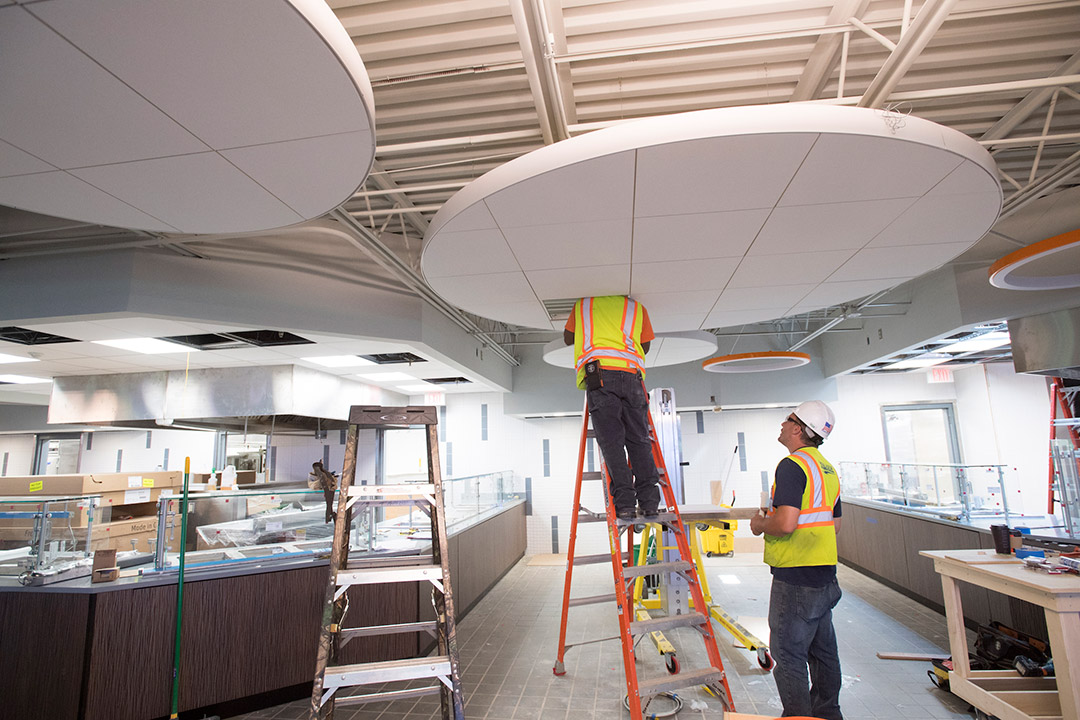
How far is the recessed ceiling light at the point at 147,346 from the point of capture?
16.5ft

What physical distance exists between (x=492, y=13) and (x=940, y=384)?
1062cm

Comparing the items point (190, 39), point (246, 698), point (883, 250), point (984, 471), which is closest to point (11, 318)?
point (246, 698)

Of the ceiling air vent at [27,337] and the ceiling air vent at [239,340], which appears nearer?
the ceiling air vent at [27,337]

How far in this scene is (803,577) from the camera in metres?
2.67

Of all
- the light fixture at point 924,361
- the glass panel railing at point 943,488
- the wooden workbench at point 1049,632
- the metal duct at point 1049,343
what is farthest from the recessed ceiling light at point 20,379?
the light fixture at point 924,361

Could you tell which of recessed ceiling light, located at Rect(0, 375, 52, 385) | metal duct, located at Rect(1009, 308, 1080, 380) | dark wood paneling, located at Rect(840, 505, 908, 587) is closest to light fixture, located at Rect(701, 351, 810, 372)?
metal duct, located at Rect(1009, 308, 1080, 380)

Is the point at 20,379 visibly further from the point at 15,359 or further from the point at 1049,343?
the point at 1049,343

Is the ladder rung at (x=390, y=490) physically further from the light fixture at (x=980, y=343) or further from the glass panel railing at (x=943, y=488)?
the light fixture at (x=980, y=343)

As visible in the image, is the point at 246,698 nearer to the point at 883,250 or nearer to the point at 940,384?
the point at 883,250

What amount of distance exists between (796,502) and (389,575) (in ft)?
6.49

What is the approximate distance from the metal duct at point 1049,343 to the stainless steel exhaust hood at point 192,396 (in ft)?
24.5

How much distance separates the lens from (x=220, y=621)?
355 cm

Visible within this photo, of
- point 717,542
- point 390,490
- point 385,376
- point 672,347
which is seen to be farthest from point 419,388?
point 390,490

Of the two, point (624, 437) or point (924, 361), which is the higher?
point (924, 361)
